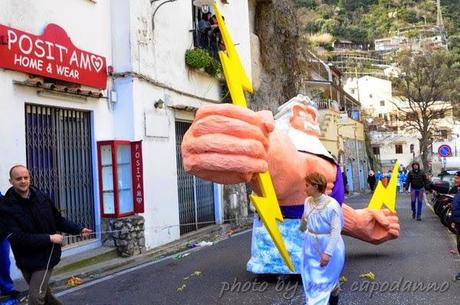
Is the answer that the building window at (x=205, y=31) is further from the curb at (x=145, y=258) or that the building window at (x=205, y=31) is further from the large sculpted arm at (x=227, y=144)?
the large sculpted arm at (x=227, y=144)

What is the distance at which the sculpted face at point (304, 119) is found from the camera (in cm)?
735

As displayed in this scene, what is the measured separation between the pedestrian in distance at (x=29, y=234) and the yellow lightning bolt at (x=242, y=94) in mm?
1891

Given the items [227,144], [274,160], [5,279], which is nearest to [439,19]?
[274,160]

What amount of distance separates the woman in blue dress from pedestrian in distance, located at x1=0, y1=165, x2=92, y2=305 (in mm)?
2163

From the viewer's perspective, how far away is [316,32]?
92.3m

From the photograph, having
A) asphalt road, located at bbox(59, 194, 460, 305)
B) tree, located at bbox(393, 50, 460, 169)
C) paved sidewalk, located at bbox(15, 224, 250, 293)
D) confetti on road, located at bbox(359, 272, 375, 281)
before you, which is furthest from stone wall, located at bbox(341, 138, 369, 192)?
A: confetti on road, located at bbox(359, 272, 375, 281)

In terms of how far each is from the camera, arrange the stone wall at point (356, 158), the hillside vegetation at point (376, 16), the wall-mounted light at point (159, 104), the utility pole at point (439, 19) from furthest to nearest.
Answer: the hillside vegetation at point (376, 16) < the utility pole at point (439, 19) < the stone wall at point (356, 158) < the wall-mounted light at point (159, 104)

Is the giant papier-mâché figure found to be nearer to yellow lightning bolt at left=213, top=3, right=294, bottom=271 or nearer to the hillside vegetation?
yellow lightning bolt at left=213, top=3, right=294, bottom=271

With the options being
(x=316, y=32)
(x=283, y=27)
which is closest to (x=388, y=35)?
(x=316, y=32)

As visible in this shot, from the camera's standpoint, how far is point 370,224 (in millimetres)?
8445

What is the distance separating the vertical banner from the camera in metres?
10.1

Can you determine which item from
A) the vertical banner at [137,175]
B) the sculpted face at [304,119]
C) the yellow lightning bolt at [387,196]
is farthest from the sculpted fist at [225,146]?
the vertical banner at [137,175]

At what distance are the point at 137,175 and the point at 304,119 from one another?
12.9 ft

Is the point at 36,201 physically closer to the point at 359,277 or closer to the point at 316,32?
the point at 359,277
